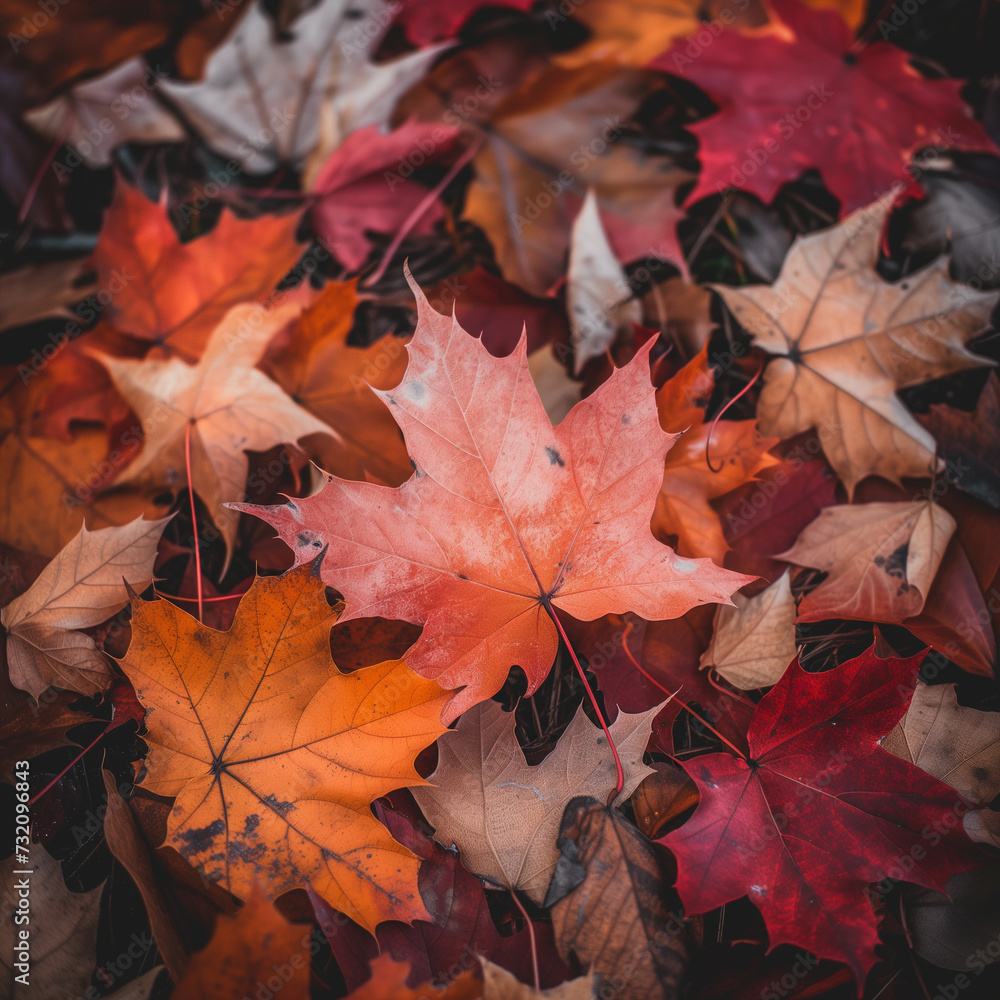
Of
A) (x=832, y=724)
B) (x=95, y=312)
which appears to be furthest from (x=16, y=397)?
(x=832, y=724)

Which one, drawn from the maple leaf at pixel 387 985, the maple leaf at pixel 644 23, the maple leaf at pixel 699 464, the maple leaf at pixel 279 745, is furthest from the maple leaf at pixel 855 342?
the maple leaf at pixel 387 985

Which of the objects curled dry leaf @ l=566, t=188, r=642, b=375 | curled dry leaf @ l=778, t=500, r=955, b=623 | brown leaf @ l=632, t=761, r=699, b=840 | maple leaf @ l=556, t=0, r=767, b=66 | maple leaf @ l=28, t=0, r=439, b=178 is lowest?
brown leaf @ l=632, t=761, r=699, b=840

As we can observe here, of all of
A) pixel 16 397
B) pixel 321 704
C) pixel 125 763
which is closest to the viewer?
pixel 321 704

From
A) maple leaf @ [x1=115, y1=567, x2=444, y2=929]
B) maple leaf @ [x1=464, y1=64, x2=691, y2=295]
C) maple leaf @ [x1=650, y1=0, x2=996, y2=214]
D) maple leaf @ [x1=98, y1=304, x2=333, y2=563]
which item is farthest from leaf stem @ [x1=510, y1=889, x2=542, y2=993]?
maple leaf @ [x1=650, y1=0, x2=996, y2=214]

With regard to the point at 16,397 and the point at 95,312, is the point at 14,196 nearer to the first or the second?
the point at 95,312

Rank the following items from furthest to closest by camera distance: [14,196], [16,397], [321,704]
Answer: [14,196] → [16,397] → [321,704]

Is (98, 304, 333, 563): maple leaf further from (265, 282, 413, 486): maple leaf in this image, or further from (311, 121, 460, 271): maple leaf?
(311, 121, 460, 271): maple leaf
